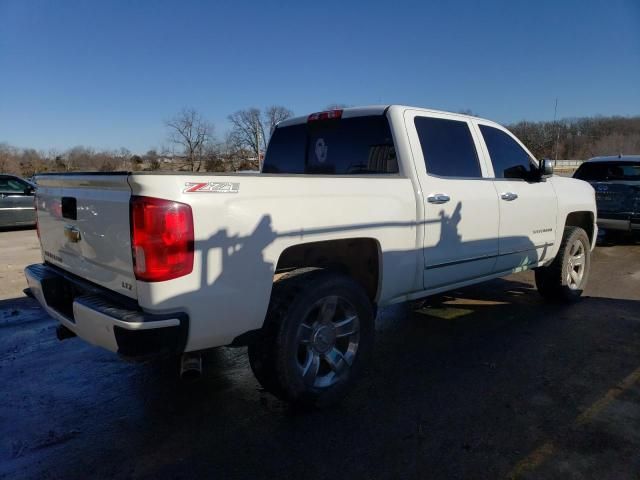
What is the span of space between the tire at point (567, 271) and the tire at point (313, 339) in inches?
125

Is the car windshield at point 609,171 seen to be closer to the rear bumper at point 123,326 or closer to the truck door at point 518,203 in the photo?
the truck door at point 518,203

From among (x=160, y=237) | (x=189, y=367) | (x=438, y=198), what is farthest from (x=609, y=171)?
(x=160, y=237)

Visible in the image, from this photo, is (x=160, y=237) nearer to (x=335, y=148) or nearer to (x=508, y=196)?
(x=335, y=148)

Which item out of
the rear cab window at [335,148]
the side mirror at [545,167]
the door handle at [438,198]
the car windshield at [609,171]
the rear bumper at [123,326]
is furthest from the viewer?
the car windshield at [609,171]

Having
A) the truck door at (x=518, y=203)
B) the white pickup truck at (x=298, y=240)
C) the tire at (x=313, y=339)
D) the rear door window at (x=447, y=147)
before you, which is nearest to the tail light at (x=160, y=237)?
the white pickup truck at (x=298, y=240)

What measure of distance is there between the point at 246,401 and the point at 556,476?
76.0 inches

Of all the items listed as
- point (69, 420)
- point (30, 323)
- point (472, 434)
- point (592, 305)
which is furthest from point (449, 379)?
point (30, 323)

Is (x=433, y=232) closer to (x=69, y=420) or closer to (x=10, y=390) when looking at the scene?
(x=69, y=420)

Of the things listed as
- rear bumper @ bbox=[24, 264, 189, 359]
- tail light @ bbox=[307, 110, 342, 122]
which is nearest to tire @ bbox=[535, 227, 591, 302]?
tail light @ bbox=[307, 110, 342, 122]

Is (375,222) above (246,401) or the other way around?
above

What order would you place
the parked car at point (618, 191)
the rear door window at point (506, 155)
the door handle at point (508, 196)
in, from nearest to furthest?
the door handle at point (508, 196), the rear door window at point (506, 155), the parked car at point (618, 191)

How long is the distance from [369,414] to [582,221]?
14.8 feet

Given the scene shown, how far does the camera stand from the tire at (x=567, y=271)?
548 centimetres

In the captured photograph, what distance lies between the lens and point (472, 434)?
284 centimetres
